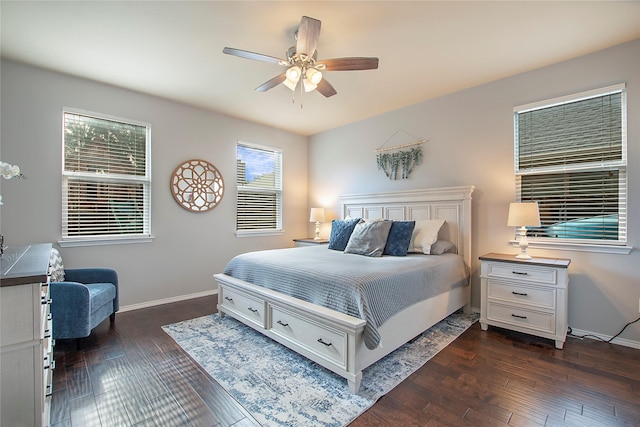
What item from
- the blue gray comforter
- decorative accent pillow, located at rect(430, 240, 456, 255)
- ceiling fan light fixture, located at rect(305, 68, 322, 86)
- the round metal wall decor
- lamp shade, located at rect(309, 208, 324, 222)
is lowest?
the blue gray comforter

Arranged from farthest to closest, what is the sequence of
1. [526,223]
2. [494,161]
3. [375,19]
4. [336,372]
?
[494,161] → [526,223] → [375,19] → [336,372]

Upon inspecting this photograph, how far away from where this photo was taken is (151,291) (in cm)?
363

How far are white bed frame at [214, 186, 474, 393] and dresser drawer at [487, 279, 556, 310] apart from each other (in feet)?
1.30

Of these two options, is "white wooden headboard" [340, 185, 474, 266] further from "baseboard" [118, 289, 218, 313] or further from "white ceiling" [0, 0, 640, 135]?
"baseboard" [118, 289, 218, 313]

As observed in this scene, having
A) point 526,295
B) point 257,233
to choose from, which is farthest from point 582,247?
point 257,233

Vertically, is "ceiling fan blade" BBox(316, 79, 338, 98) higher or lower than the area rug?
→ higher

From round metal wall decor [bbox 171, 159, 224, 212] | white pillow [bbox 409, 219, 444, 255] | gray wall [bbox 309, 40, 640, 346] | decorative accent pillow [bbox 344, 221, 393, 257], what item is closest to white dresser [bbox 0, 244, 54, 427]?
decorative accent pillow [bbox 344, 221, 393, 257]

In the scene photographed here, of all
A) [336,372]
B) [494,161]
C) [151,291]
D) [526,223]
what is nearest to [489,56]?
[494,161]

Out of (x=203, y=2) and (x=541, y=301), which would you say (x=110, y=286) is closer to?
(x=203, y=2)

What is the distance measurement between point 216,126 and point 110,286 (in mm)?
2487

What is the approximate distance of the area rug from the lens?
5.61ft

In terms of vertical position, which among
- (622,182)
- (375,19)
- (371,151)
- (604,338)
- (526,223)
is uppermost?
(375,19)

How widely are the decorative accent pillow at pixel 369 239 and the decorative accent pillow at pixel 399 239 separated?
0.19 ft

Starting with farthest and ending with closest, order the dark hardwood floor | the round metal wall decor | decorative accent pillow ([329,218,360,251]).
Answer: the round metal wall decor
decorative accent pillow ([329,218,360,251])
the dark hardwood floor
